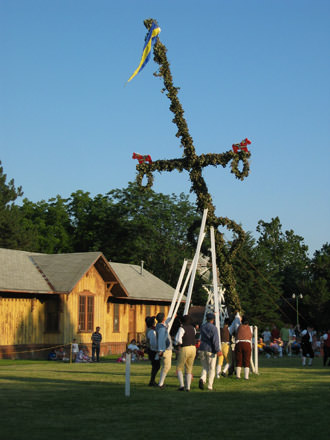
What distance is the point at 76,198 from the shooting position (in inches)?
2559

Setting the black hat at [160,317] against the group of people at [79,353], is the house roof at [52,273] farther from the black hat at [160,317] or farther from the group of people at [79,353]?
the black hat at [160,317]

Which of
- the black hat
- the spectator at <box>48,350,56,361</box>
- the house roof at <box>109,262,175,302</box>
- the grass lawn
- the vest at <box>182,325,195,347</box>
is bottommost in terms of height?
the spectator at <box>48,350,56,361</box>

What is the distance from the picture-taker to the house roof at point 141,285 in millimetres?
40688

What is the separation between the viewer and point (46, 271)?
116ft

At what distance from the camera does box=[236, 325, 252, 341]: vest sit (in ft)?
61.1

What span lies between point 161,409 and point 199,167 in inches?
391

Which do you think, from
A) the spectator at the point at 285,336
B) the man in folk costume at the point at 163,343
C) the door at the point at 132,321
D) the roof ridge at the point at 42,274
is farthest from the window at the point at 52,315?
the man in folk costume at the point at 163,343

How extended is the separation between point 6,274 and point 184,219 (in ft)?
105

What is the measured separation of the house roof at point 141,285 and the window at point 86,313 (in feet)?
11.7

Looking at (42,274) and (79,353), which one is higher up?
(42,274)

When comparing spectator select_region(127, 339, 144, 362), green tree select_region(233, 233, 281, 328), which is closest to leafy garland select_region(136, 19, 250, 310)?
spectator select_region(127, 339, 144, 362)

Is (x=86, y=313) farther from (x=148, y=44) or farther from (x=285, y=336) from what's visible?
(x=148, y=44)

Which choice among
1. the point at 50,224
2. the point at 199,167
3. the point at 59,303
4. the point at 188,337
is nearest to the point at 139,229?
the point at 50,224

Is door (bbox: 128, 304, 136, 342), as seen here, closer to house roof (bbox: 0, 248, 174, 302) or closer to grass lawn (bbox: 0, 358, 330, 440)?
house roof (bbox: 0, 248, 174, 302)
